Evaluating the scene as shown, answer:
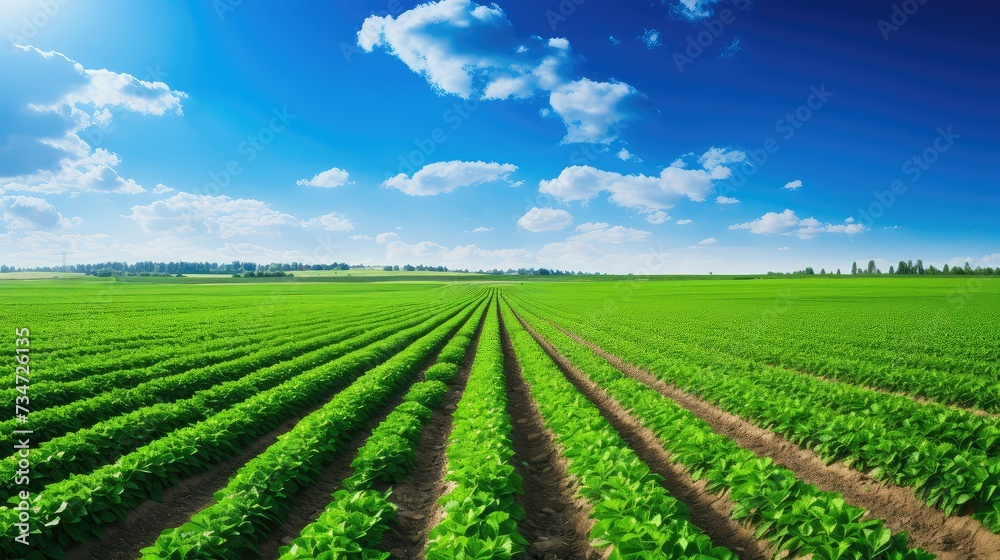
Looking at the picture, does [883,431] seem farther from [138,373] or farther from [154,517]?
[138,373]

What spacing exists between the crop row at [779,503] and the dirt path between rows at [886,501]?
2.03ft

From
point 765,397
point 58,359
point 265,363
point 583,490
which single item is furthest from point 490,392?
point 58,359

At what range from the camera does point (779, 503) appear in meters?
6.98

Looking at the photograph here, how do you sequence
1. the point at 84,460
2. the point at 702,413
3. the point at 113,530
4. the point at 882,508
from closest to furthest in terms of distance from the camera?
Result: the point at 113,530 → the point at 882,508 → the point at 84,460 → the point at 702,413

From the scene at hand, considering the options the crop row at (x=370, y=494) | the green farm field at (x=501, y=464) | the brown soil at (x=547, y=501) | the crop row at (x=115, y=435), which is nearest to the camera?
the crop row at (x=370, y=494)

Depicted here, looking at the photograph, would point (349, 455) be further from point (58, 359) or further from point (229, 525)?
point (58, 359)

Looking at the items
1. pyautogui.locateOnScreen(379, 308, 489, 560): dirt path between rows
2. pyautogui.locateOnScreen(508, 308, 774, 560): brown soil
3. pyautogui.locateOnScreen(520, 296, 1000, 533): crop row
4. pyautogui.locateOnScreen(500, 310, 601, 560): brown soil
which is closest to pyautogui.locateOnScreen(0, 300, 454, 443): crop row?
pyautogui.locateOnScreen(379, 308, 489, 560): dirt path between rows

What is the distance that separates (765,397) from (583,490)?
8.81 m

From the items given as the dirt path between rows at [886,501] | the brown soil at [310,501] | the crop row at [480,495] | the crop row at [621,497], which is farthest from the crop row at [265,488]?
the dirt path between rows at [886,501]

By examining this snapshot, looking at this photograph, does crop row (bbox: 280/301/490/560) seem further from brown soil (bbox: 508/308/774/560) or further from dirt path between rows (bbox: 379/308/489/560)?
brown soil (bbox: 508/308/774/560)

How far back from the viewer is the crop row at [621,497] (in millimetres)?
5594

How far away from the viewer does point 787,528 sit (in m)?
6.44

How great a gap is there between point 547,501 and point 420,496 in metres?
2.53

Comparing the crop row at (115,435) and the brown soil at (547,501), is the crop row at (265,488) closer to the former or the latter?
the crop row at (115,435)
